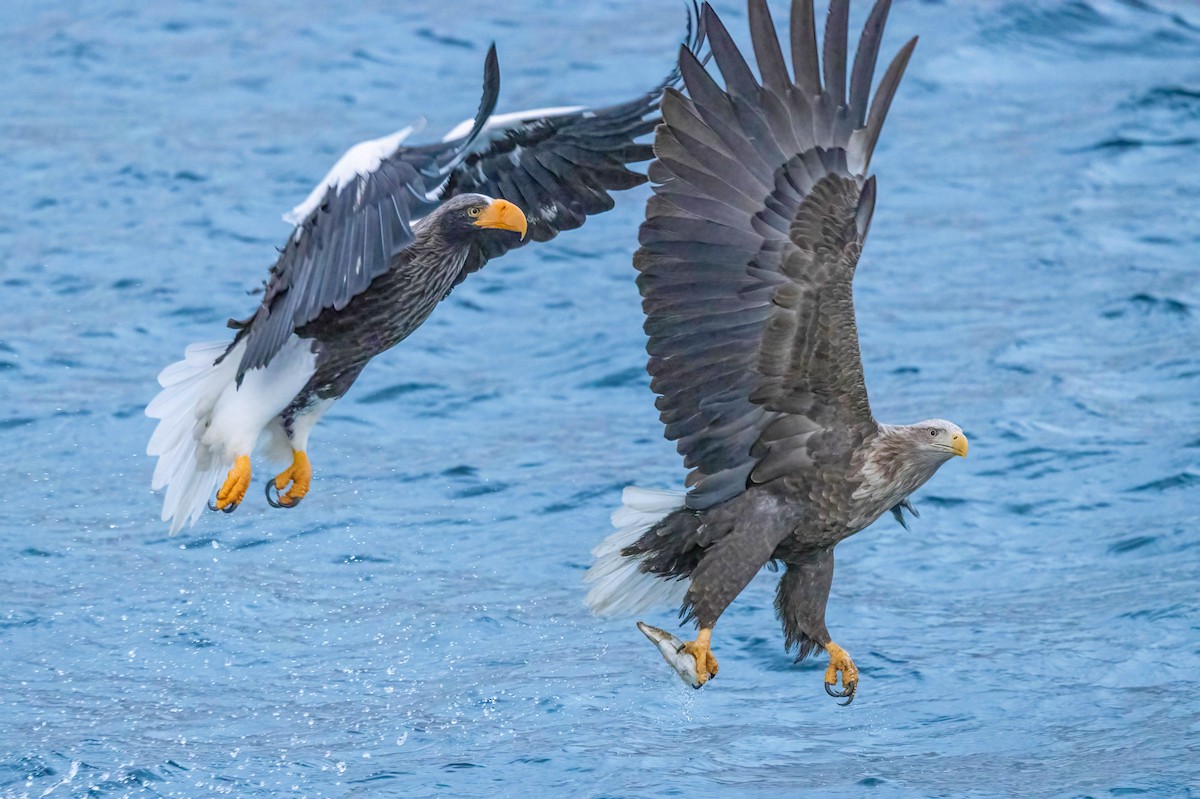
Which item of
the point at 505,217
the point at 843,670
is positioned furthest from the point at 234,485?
the point at 843,670

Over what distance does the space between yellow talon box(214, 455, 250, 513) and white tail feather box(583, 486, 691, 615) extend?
1187mm

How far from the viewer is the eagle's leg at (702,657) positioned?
209 inches

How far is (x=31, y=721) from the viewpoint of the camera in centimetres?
630

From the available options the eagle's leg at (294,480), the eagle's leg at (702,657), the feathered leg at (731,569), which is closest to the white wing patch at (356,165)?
the eagle's leg at (294,480)

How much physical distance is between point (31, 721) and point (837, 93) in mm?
3382

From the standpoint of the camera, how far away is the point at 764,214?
5.13 meters

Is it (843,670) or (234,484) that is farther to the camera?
(234,484)

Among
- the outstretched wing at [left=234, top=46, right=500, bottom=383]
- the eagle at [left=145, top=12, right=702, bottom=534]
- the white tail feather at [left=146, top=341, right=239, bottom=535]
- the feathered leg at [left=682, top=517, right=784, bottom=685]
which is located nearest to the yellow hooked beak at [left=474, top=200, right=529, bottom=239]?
the eagle at [left=145, top=12, right=702, bottom=534]

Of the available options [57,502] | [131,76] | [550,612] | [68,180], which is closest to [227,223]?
[68,180]

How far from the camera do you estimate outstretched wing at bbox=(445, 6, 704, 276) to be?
250 inches

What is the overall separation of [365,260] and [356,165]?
0.37 metres

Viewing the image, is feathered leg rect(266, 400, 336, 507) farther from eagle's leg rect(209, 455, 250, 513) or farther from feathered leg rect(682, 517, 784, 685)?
feathered leg rect(682, 517, 784, 685)

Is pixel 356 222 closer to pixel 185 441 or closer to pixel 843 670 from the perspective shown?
pixel 185 441

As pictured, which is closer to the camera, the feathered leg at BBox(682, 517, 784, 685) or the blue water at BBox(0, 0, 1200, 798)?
the feathered leg at BBox(682, 517, 784, 685)
